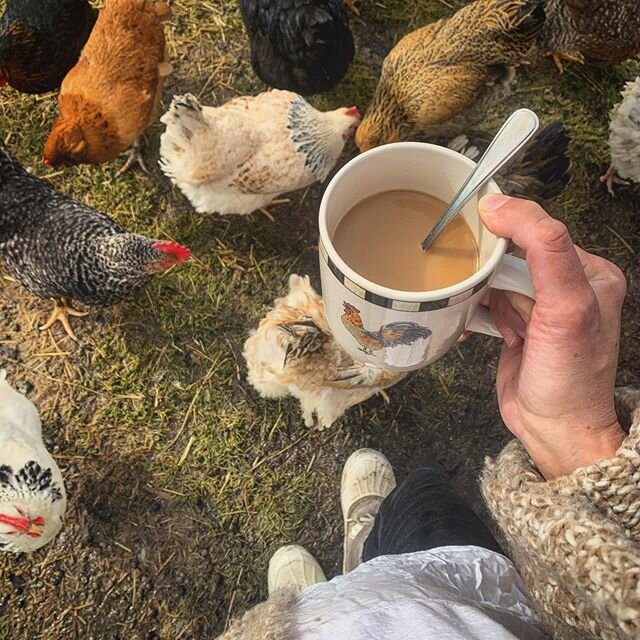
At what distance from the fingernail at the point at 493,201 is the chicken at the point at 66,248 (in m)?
1.10

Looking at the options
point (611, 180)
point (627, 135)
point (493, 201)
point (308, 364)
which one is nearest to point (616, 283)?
point (493, 201)

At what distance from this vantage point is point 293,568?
163 cm

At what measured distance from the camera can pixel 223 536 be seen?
5.74 ft

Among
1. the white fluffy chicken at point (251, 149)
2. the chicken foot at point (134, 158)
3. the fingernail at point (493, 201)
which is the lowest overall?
the chicken foot at point (134, 158)

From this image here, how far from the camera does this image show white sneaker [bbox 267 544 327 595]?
1.60m

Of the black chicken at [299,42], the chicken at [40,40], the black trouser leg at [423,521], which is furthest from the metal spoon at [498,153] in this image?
the chicken at [40,40]

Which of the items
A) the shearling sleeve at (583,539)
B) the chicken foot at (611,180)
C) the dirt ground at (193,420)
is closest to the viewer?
the shearling sleeve at (583,539)

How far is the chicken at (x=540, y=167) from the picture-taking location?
1.71 m

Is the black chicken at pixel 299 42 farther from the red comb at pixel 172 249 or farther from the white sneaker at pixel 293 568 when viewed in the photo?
the white sneaker at pixel 293 568

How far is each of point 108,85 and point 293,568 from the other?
1609mm

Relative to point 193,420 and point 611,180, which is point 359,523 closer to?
point 193,420

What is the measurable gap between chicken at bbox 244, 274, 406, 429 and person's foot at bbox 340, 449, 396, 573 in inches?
7.3

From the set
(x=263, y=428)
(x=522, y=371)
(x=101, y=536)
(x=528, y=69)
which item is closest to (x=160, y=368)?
(x=263, y=428)

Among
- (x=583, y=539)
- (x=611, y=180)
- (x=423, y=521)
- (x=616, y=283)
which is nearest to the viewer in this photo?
(x=583, y=539)
